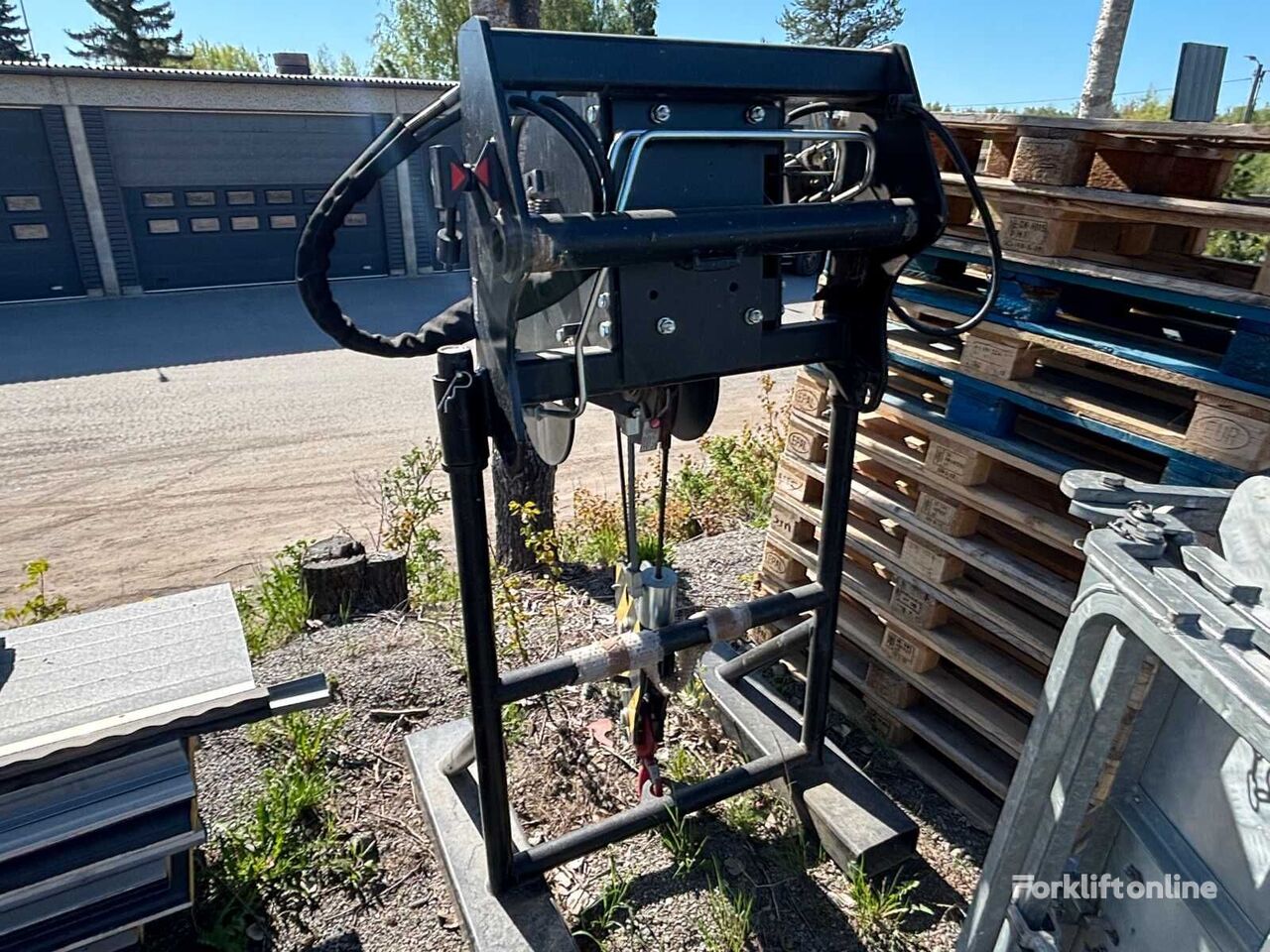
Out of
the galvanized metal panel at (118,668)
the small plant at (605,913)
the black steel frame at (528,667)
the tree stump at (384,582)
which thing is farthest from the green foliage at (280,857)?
the tree stump at (384,582)

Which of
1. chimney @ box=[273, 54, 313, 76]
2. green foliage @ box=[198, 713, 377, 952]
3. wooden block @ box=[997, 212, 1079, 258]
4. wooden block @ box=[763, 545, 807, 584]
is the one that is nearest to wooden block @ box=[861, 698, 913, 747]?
wooden block @ box=[763, 545, 807, 584]

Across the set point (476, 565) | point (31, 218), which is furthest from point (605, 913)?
point (31, 218)

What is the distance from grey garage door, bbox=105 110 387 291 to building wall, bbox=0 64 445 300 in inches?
0.7

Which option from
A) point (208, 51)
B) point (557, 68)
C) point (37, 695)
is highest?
point (208, 51)

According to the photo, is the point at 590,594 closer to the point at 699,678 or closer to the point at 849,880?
the point at 699,678

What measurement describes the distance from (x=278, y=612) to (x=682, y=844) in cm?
223

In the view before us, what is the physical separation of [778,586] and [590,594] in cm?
108

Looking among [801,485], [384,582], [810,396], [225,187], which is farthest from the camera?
[225,187]

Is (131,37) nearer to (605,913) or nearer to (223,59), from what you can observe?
(223,59)

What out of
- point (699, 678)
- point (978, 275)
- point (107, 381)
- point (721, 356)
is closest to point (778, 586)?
point (699, 678)

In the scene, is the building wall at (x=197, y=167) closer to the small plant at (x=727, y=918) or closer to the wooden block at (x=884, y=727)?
the wooden block at (x=884, y=727)

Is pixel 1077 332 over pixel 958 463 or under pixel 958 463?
over

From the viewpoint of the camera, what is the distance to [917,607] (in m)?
2.70

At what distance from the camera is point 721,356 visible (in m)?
1.77
